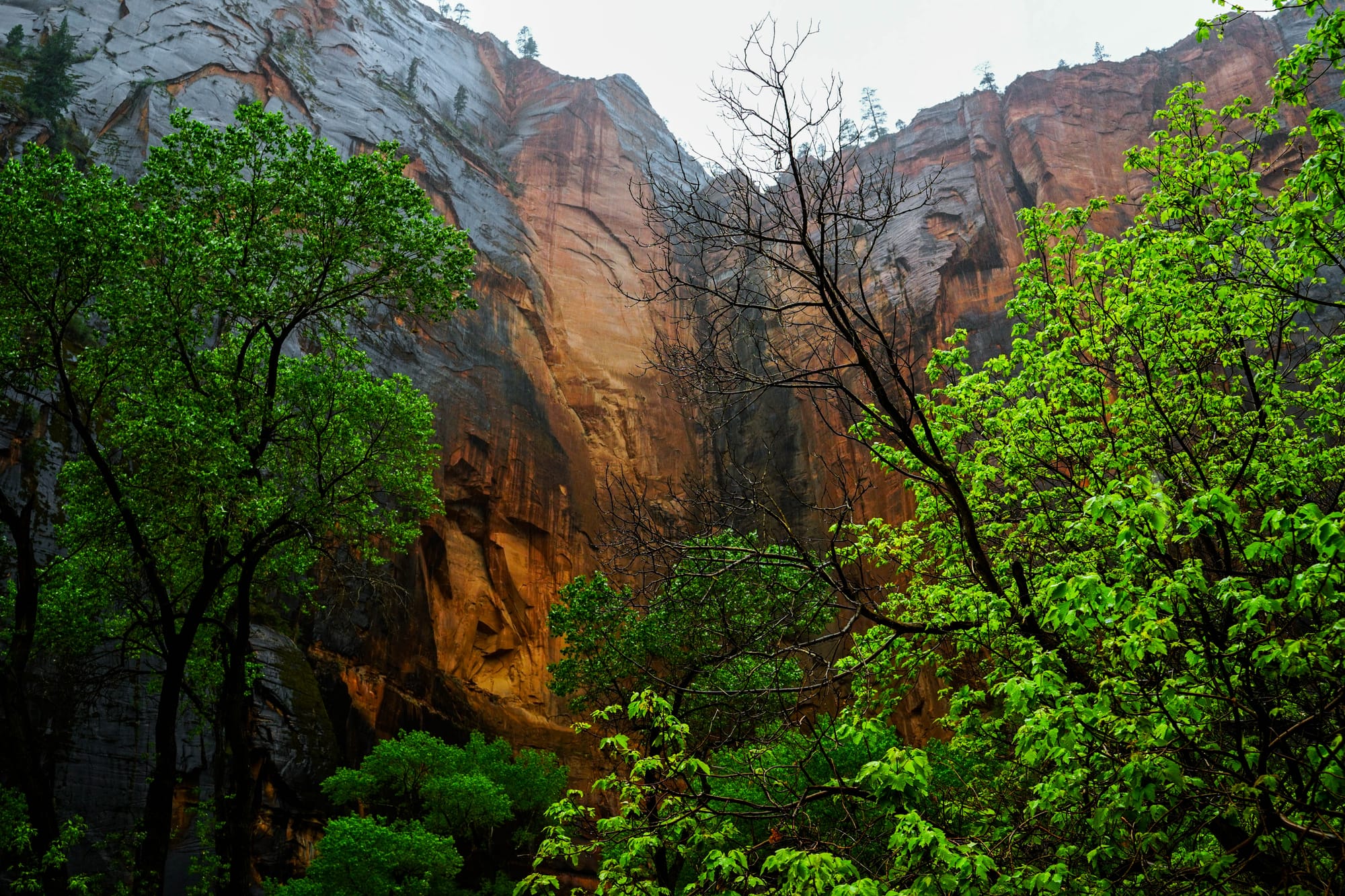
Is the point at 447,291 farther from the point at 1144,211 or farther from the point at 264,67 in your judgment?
the point at 264,67

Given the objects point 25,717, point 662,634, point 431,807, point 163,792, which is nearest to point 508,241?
point 662,634

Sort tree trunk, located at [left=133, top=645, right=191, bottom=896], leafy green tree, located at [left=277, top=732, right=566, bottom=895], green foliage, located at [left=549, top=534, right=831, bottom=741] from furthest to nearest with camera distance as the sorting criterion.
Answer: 1. green foliage, located at [left=549, top=534, right=831, bottom=741]
2. leafy green tree, located at [left=277, top=732, right=566, bottom=895]
3. tree trunk, located at [left=133, top=645, right=191, bottom=896]

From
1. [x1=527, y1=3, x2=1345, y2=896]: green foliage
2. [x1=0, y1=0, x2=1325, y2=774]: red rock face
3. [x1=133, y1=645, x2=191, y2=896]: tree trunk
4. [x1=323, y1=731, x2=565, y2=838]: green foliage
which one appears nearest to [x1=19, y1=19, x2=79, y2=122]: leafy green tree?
[x1=0, y1=0, x2=1325, y2=774]: red rock face

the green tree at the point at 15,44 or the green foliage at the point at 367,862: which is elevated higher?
the green tree at the point at 15,44

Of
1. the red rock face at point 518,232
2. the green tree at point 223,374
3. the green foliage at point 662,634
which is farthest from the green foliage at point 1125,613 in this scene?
the red rock face at point 518,232

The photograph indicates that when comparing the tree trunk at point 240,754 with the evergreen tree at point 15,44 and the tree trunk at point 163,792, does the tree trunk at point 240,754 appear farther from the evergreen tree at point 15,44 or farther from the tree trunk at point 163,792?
the evergreen tree at point 15,44

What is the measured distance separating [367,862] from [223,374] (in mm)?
8168

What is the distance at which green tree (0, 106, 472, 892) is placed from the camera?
10711mm

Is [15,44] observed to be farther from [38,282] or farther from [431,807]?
[431,807]

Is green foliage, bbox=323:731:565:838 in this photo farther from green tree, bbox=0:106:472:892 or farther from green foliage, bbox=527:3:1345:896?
green foliage, bbox=527:3:1345:896

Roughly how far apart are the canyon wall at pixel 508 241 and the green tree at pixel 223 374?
8.04 metres

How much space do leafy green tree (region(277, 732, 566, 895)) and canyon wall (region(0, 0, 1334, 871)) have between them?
8.13 feet

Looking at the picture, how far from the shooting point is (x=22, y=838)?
9164 millimetres

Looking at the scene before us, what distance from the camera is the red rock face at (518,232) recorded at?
28000 millimetres
